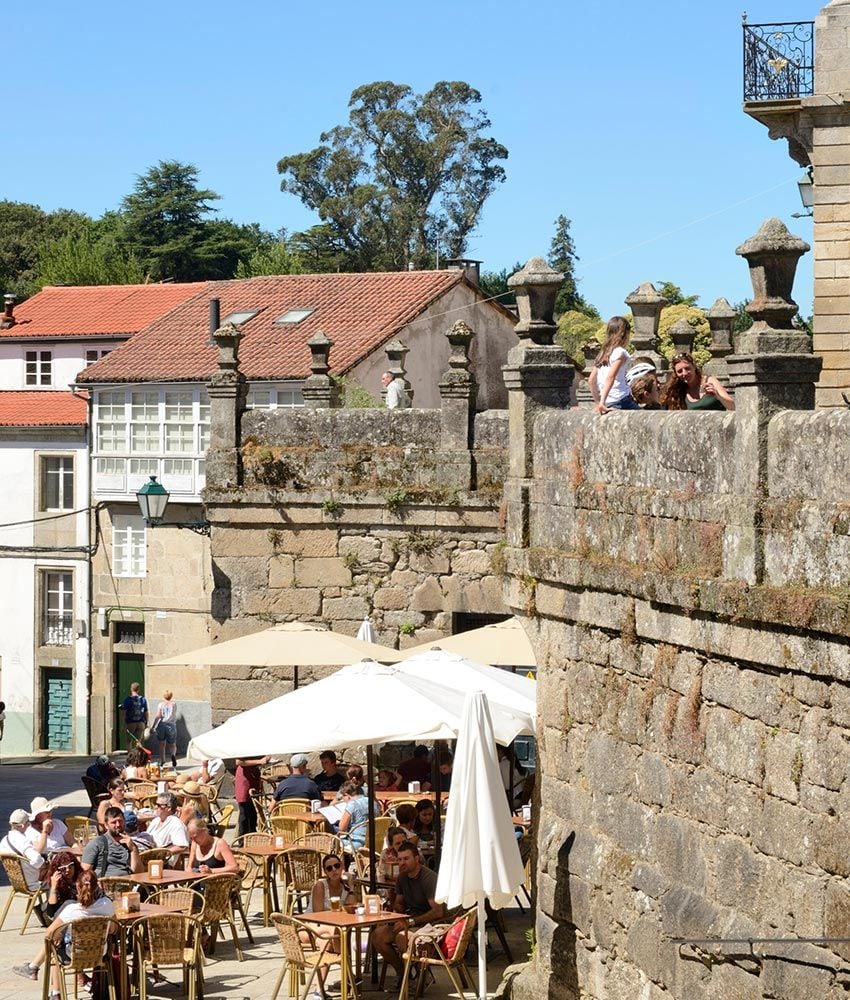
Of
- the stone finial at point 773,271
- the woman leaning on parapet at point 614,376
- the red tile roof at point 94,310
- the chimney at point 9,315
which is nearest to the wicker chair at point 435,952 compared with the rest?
the woman leaning on parapet at point 614,376

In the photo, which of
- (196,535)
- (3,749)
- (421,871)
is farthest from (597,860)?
(3,749)

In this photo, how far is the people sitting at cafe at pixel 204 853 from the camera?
13992mm

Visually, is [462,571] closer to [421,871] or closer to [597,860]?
[421,871]

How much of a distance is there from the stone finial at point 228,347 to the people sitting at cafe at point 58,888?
7323mm

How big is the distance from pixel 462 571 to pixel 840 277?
4676 mm

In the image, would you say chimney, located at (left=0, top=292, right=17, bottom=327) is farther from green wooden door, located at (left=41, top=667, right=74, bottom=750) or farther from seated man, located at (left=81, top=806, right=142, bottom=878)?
seated man, located at (left=81, top=806, right=142, bottom=878)

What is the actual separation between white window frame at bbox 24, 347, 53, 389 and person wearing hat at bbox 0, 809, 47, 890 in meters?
31.0

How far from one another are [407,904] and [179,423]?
28489mm

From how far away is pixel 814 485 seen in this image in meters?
7.73

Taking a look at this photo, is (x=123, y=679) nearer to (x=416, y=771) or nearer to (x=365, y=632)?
(x=416, y=771)

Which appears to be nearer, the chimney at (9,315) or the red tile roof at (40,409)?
the red tile roof at (40,409)

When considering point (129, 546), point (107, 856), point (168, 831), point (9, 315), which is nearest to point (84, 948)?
point (107, 856)

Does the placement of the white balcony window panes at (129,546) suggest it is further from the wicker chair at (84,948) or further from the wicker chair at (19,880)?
the wicker chair at (84,948)

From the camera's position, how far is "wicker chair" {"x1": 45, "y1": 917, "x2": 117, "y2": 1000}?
11984 millimetres
